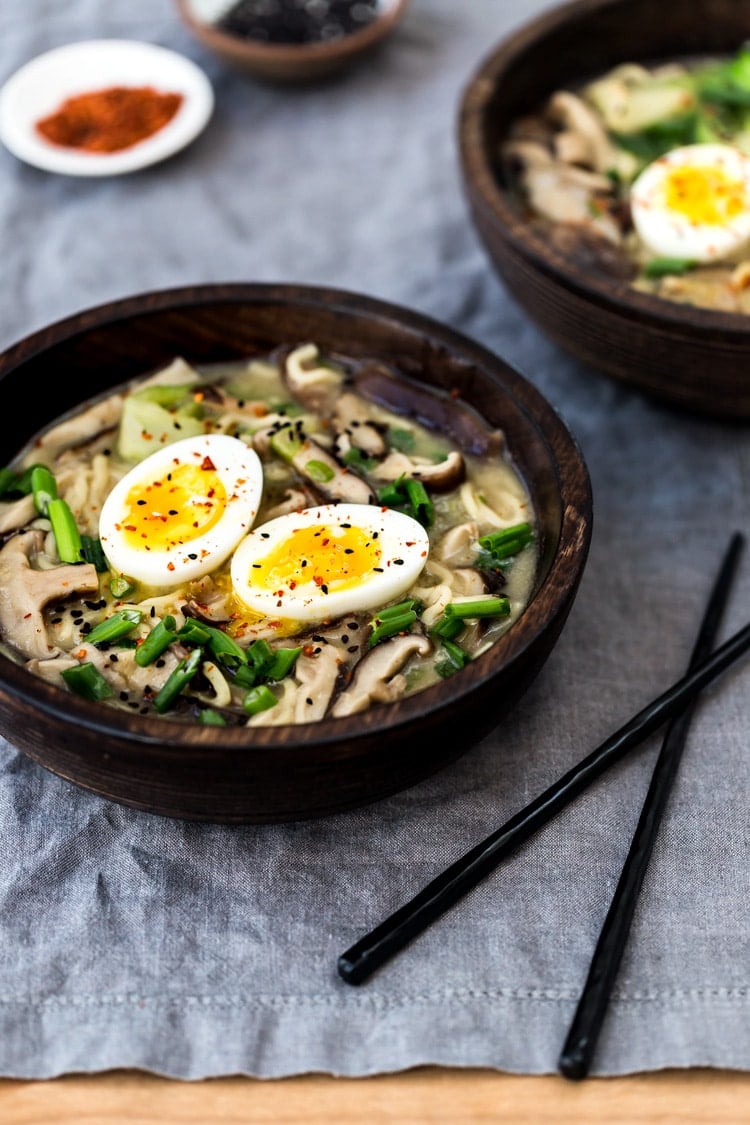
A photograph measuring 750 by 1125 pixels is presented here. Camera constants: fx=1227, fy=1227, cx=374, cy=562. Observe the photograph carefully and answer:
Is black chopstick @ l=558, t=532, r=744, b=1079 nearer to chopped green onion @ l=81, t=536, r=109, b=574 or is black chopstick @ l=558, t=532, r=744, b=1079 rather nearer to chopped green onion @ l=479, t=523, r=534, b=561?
chopped green onion @ l=479, t=523, r=534, b=561

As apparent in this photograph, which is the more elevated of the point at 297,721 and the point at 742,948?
the point at 297,721

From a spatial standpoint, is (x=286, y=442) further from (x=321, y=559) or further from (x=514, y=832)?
(x=514, y=832)

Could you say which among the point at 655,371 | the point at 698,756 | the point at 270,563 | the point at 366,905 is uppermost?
the point at 270,563

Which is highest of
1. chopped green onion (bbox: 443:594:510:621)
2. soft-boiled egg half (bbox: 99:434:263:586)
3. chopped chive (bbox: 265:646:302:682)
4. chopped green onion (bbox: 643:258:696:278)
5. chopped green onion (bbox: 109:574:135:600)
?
soft-boiled egg half (bbox: 99:434:263:586)

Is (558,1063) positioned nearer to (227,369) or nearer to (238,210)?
(227,369)

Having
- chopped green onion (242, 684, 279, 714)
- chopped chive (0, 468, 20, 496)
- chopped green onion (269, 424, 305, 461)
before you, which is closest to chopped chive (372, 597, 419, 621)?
chopped green onion (242, 684, 279, 714)

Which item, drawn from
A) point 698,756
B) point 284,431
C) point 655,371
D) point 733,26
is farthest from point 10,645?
point 733,26

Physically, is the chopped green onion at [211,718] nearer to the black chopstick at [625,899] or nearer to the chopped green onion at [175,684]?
the chopped green onion at [175,684]

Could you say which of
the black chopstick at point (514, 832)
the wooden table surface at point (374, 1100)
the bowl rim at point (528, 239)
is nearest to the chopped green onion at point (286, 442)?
the bowl rim at point (528, 239)
